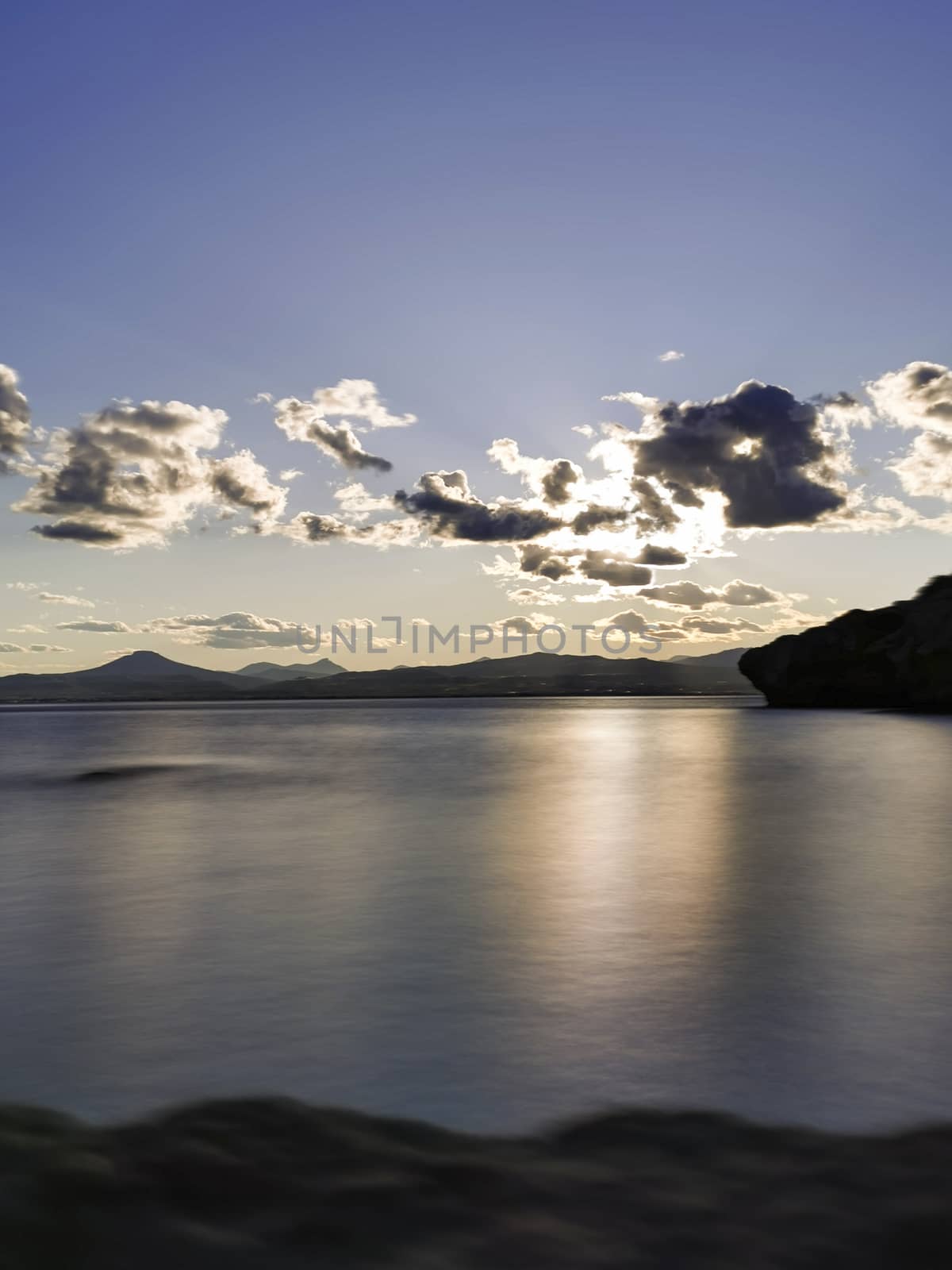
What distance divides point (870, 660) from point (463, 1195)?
379 feet

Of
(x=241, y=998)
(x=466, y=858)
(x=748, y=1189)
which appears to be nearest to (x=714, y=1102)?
(x=748, y=1189)

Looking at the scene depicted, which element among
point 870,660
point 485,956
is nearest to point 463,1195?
point 485,956

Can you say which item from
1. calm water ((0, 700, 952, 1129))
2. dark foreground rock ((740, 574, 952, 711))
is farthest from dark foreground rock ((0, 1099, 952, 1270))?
dark foreground rock ((740, 574, 952, 711))

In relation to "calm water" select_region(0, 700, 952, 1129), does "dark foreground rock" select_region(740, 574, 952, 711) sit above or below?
above

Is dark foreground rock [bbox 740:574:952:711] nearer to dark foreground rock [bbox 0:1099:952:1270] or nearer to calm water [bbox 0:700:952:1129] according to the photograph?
calm water [bbox 0:700:952:1129]

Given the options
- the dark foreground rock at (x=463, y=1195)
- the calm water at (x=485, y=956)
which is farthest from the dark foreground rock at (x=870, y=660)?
the dark foreground rock at (x=463, y=1195)

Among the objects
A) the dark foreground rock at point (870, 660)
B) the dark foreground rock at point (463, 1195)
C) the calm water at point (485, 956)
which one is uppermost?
the dark foreground rock at point (870, 660)

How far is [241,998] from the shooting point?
9492mm

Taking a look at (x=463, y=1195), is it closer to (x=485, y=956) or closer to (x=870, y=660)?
(x=485, y=956)

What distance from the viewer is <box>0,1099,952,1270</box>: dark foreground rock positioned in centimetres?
455

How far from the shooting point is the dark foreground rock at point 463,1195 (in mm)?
4551

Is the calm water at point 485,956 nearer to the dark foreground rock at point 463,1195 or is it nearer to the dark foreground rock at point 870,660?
the dark foreground rock at point 463,1195

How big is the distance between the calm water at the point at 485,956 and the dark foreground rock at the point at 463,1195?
538mm

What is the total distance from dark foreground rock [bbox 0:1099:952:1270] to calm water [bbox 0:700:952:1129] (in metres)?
0.54
